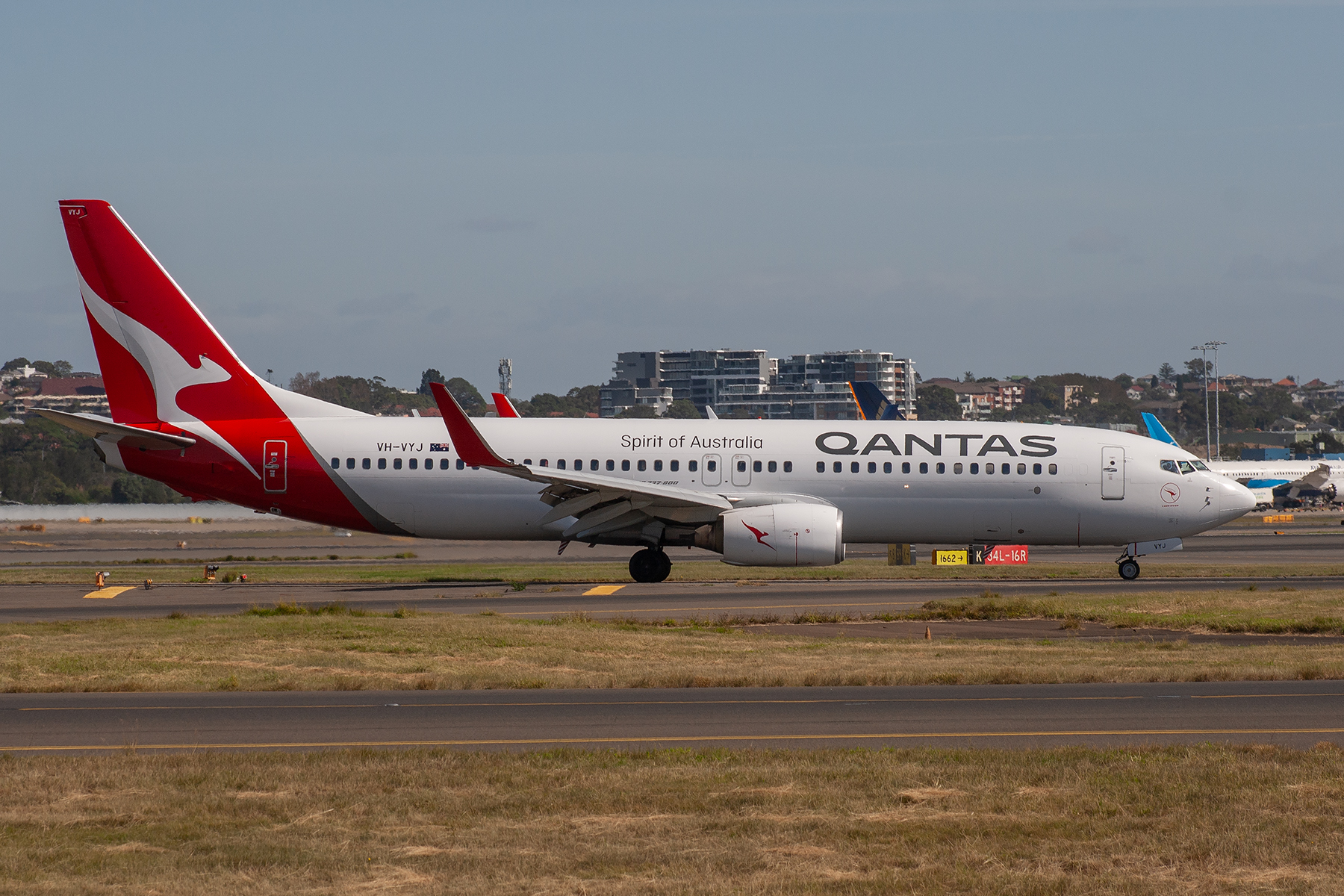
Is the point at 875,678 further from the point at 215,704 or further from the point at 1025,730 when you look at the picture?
the point at 215,704

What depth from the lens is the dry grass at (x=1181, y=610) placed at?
23.2m

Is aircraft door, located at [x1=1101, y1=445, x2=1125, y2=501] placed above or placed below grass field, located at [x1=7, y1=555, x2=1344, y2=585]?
above

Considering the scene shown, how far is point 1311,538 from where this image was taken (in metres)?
60.7

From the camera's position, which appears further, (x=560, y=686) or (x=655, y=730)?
(x=560, y=686)

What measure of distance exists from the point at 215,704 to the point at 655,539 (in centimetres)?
1803

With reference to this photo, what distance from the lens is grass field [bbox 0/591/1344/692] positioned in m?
17.2

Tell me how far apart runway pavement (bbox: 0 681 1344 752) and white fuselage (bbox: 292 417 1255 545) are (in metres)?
16.6

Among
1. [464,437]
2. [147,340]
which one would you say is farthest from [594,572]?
[147,340]

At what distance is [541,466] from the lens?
33750 millimetres

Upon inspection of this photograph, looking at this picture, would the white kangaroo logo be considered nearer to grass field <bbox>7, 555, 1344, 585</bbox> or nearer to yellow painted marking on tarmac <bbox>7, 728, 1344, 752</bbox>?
grass field <bbox>7, 555, 1344, 585</bbox>

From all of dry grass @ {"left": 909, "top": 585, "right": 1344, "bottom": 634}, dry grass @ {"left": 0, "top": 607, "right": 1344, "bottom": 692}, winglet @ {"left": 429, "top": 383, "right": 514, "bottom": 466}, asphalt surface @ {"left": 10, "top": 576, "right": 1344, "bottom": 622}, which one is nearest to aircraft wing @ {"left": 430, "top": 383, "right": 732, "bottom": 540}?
winglet @ {"left": 429, "top": 383, "right": 514, "bottom": 466}

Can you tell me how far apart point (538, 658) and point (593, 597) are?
1066 cm

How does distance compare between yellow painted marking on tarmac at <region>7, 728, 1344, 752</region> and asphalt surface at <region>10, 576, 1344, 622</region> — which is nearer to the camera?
yellow painted marking on tarmac at <region>7, 728, 1344, 752</region>

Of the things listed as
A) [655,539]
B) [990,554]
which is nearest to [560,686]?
[655,539]
